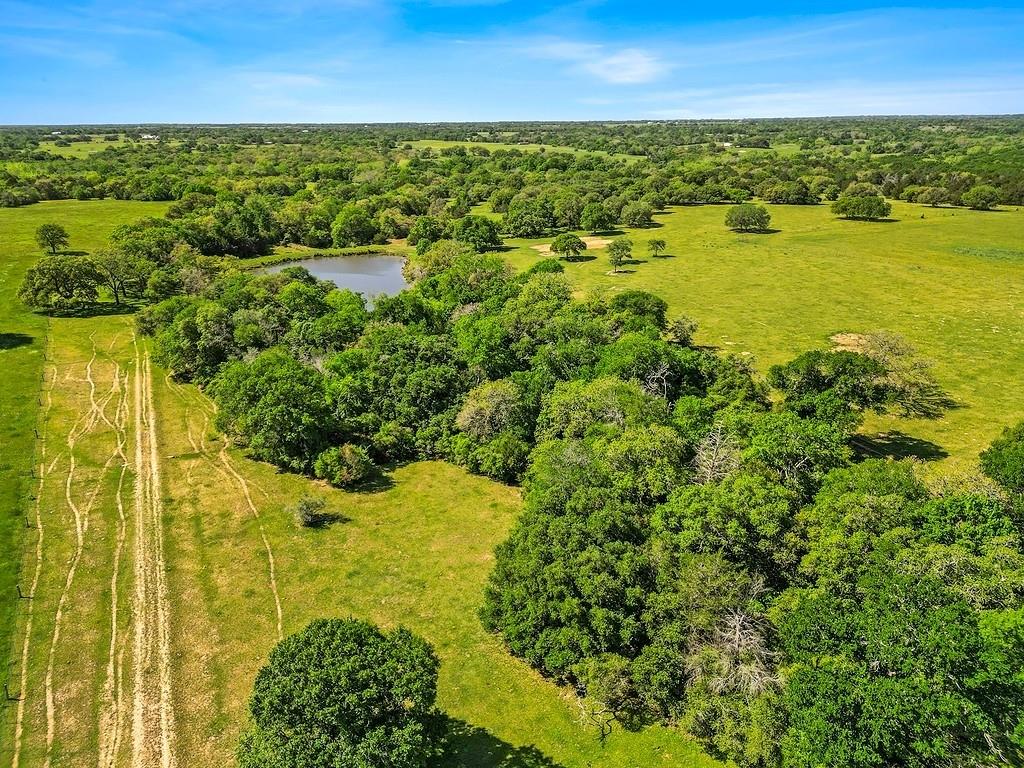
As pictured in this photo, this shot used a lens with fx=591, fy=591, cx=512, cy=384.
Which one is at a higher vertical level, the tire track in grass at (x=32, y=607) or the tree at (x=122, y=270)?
the tree at (x=122, y=270)

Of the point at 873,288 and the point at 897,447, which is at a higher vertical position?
the point at 873,288

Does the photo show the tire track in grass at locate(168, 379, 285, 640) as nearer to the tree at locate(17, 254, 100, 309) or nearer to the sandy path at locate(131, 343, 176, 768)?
the sandy path at locate(131, 343, 176, 768)

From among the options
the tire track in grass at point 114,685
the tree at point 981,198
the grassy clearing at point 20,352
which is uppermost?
the tree at point 981,198

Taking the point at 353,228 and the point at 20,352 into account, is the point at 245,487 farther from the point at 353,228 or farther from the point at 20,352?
the point at 353,228

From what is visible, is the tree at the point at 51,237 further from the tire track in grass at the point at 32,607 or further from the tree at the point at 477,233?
the tree at the point at 477,233

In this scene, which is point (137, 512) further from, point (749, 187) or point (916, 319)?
point (749, 187)

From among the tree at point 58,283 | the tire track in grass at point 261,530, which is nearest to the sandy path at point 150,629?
the tire track in grass at point 261,530

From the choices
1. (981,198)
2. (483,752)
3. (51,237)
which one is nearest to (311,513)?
(483,752)
